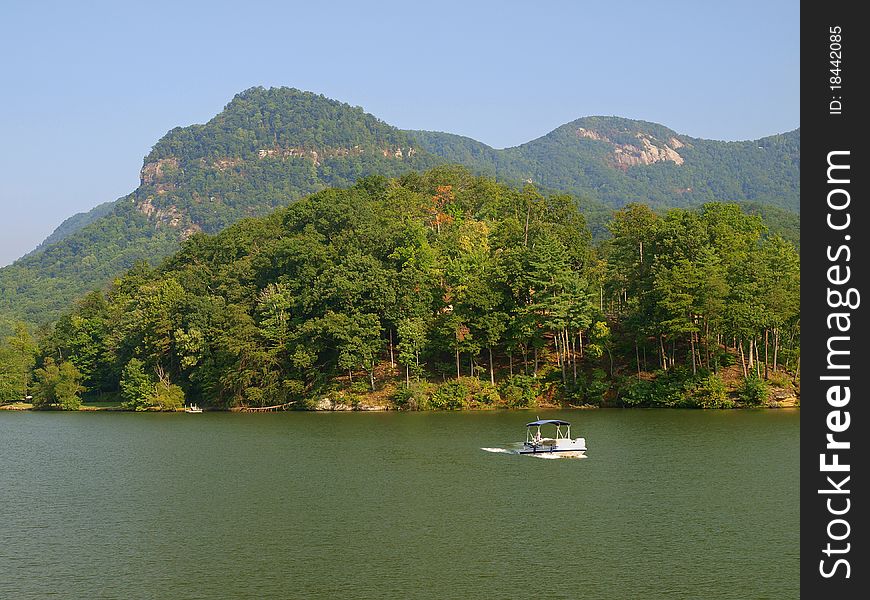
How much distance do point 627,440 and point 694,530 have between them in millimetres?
19096

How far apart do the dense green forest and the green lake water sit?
14.3 metres

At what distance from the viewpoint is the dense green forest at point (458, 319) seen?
65.1 metres

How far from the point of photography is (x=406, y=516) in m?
30.0

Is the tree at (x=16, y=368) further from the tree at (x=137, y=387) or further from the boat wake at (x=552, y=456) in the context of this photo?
the boat wake at (x=552, y=456)

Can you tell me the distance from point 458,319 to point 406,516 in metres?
38.2

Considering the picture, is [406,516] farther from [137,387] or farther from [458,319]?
[137,387]

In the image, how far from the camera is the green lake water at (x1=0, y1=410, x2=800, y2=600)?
22.9 metres

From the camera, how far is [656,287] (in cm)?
6506

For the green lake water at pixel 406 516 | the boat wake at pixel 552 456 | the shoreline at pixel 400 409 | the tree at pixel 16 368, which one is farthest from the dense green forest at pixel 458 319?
the boat wake at pixel 552 456

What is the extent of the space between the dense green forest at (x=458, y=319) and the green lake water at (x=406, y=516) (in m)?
14.3

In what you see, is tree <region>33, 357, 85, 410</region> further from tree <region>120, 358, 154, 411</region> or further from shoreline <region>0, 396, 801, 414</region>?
tree <region>120, 358, 154, 411</region>

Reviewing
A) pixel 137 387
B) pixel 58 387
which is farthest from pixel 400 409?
pixel 58 387
